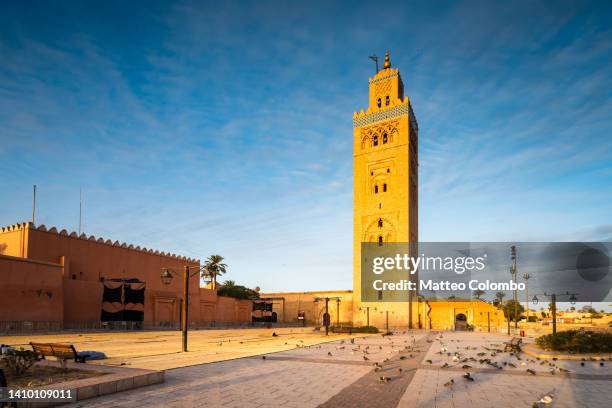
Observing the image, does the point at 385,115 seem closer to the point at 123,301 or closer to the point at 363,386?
the point at 123,301

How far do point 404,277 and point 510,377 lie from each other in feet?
128

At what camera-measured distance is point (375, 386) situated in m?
9.77

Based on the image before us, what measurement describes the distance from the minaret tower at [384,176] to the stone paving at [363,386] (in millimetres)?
36891

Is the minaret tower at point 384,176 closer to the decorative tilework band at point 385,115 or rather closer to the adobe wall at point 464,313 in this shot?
the decorative tilework band at point 385,115

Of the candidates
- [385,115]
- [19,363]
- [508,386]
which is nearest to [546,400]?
[508,386]

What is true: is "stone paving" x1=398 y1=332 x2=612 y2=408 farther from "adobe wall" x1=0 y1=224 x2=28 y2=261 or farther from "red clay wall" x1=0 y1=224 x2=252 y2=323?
"adobe wall" x1=0 y1=224 x2=28 y2=261

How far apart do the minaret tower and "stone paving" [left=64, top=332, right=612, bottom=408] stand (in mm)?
36891

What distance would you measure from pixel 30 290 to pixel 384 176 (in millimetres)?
37219

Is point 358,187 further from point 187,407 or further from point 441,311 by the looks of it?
point 187,407

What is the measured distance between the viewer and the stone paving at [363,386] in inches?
318

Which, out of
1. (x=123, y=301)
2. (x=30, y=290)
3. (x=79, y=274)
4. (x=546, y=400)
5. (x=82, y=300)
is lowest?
(x=123, y=301)

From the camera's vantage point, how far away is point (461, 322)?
48.8 m

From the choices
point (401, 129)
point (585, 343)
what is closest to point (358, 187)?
point (401, 129)

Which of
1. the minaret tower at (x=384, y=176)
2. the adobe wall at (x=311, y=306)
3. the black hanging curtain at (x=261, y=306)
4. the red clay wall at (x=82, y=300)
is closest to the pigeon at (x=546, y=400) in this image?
the red clay wall at (x=82, y=300)
